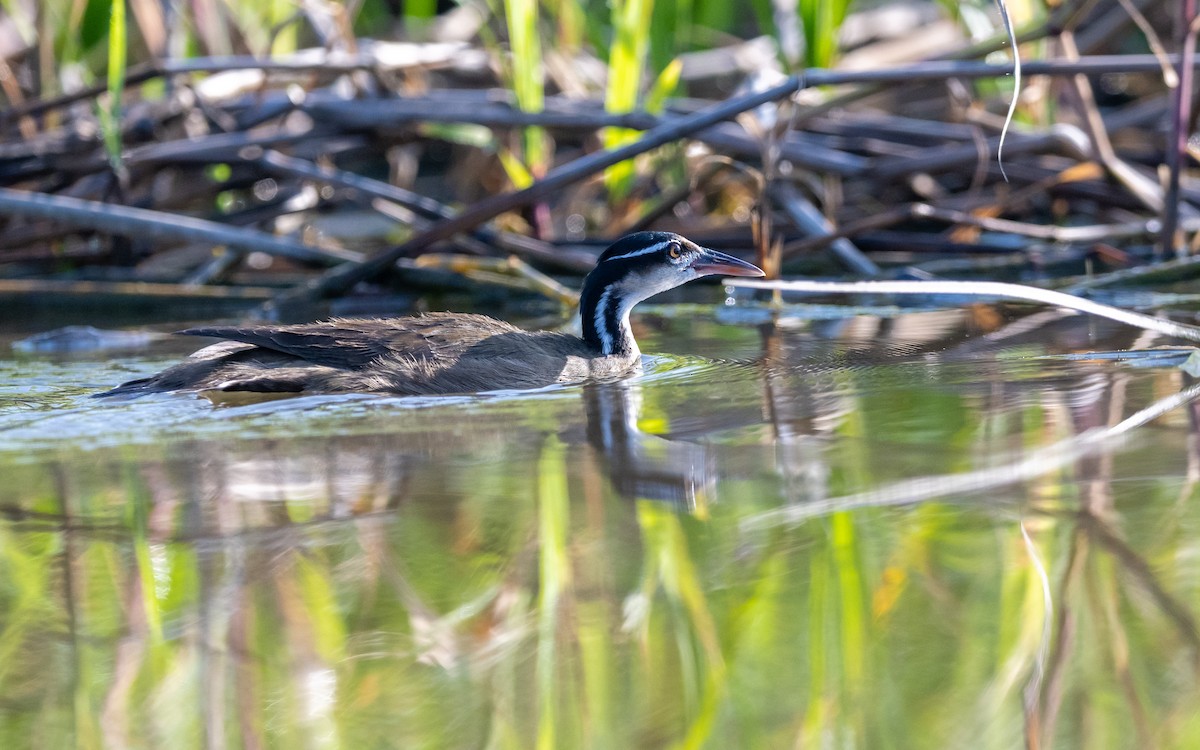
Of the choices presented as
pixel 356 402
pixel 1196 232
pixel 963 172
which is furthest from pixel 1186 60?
pixel 356 402

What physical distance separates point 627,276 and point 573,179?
3.66 ft

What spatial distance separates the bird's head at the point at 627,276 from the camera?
6320 mm

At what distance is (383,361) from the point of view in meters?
5.62

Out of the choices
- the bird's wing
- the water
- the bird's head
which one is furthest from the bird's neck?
the water

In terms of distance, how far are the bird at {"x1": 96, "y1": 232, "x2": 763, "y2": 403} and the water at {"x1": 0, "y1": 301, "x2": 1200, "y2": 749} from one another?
47 cm

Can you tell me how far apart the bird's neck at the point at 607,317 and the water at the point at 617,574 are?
1.21 meters

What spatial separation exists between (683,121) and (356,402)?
2728 mm

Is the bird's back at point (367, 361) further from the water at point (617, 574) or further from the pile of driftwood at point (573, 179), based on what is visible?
the pile of driftwood at point (573, 179)

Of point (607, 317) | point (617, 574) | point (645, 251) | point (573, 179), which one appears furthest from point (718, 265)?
point (617, 574)

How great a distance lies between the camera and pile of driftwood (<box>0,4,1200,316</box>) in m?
7.55

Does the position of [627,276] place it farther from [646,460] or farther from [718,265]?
[646,460]

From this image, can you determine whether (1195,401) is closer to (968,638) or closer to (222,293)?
(968,638)

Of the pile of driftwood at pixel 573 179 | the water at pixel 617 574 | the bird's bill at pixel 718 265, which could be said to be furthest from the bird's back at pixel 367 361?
the pile of driftwood at pixel 573 179

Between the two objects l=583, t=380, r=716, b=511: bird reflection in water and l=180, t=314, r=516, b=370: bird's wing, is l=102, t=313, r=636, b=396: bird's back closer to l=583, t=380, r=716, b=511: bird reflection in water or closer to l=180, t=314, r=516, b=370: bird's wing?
l=180, t=314, r=516, b=370: bird's wing
